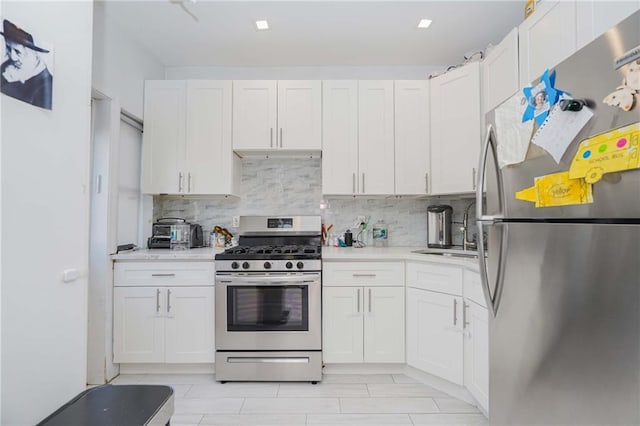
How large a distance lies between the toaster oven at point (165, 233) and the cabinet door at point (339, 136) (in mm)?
1289

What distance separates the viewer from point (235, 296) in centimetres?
246

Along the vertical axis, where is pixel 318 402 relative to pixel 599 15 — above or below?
below

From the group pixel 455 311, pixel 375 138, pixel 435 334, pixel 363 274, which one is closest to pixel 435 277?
pixel 455 311

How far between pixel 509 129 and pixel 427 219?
1950 mm

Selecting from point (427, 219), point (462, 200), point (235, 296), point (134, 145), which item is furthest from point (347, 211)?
point (134, 145)

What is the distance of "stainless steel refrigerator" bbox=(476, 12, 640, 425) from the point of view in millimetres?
763

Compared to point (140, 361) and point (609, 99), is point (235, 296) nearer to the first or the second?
point (140, 361)

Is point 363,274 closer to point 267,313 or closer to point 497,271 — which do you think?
point 267,313

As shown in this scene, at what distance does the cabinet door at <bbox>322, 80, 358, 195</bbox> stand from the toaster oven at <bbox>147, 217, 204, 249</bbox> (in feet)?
4.23

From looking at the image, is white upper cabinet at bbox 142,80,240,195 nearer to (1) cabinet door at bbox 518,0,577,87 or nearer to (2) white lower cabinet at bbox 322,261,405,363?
(2) white lower cabinet at bbox 322,261,405,363

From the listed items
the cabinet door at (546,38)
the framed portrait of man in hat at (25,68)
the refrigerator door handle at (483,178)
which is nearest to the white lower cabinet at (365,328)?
the refrigerator door handle at (483,178)

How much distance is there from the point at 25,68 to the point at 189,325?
1976mm

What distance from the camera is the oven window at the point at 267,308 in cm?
245

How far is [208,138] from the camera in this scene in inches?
115
